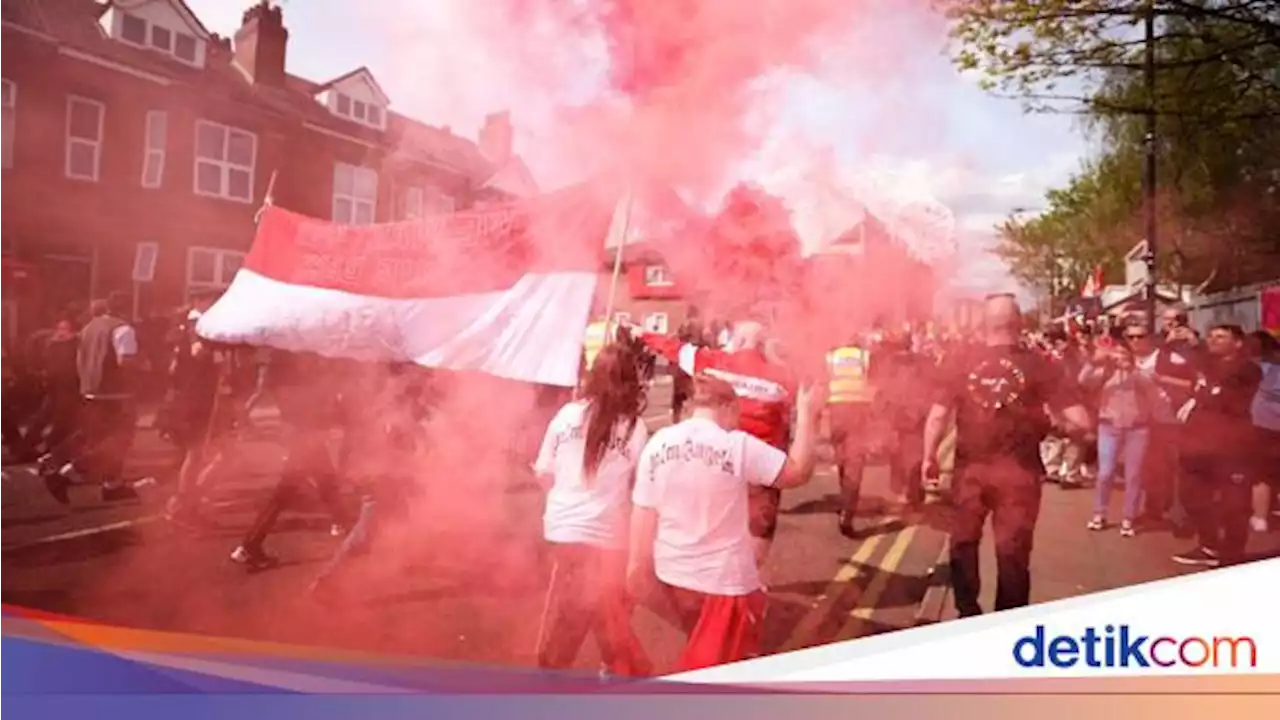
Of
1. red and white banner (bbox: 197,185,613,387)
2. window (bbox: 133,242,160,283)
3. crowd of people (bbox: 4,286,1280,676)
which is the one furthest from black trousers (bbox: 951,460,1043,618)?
window (bbox: 133,242,160,283)

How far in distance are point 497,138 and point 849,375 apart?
107cm

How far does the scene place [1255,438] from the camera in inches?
109

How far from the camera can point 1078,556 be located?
277cm

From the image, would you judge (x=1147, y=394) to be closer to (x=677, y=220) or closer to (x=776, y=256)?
(x=776, y=256)

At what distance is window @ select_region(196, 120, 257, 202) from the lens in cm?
280

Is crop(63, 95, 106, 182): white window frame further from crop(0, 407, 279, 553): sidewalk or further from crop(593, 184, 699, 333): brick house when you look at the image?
crop(593, 184, 699, 333): brick house

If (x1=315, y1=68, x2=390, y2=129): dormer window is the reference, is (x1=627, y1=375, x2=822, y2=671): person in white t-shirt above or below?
below

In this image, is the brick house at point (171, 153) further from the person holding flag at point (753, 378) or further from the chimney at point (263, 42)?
the person holding flag at point (753, 378)

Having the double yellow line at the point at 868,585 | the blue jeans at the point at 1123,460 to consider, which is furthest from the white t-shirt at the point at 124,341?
the blue jeans at the point at 1123,460

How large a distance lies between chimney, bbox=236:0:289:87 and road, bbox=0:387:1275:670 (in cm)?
91

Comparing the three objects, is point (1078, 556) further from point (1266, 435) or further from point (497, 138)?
point (497, 138)

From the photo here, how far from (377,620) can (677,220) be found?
4.22 ft

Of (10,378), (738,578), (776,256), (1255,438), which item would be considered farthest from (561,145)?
(1255,438)

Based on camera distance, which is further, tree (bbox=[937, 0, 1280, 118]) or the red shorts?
the red shorts
